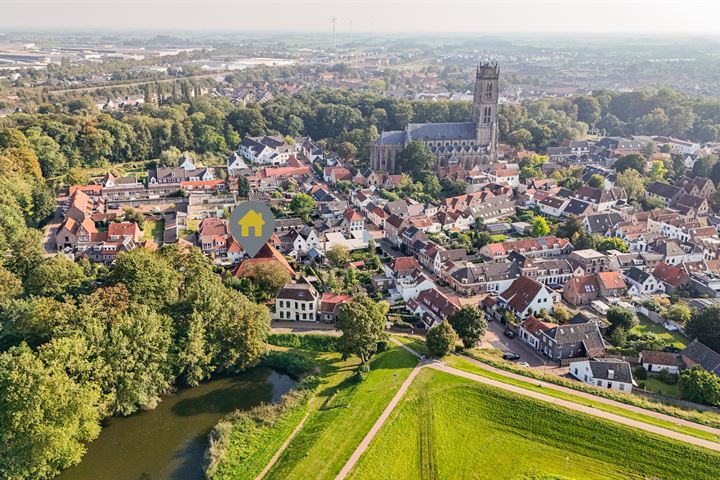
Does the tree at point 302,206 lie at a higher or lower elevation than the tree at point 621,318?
higher

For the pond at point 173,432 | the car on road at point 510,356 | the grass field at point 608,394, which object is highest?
the grass field at point 608,394

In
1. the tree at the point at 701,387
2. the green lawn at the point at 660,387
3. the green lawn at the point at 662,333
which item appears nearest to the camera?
the tree at the point at 701,387

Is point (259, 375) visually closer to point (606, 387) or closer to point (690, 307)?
point (606, 387)

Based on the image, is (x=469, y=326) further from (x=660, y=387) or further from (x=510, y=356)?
(x=660, y=387)

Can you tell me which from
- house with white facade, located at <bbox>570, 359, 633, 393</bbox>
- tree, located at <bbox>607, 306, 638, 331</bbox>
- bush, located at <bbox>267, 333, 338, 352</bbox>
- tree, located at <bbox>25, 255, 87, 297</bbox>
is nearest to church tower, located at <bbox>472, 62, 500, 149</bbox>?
tree, located at <bbox>607, 306, 638, 331</bbox>

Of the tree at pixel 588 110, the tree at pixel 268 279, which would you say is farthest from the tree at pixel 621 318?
the tree at pixel 588 110

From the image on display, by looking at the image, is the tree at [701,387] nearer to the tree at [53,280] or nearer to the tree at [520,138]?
the tree at [53,280]

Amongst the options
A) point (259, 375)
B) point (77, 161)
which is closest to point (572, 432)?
point (259, 375)
